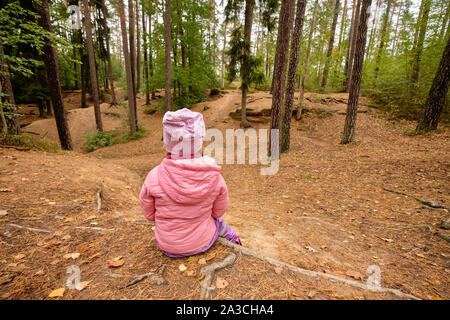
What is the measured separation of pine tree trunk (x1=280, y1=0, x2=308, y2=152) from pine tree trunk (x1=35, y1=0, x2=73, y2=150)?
29.9 ft

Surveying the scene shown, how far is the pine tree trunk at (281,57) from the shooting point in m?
7.29

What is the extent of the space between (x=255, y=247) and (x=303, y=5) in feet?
30.8

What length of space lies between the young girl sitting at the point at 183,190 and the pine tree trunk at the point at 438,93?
435 inches

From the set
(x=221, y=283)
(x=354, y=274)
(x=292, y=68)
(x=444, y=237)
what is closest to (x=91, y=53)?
(x=292, y=68)

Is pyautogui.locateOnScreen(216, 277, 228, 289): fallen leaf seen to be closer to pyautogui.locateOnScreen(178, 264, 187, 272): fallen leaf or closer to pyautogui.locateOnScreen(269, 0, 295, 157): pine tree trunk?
pyautogui.locateOnScreen(178, 264, 187, 272): fallen leaf

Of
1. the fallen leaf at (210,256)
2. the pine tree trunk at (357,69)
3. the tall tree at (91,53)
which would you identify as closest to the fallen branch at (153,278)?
the fallen leaf at (210,256)

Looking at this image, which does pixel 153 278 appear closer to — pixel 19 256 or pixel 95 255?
pixel 95 255

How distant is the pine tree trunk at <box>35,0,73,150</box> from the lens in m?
6.79

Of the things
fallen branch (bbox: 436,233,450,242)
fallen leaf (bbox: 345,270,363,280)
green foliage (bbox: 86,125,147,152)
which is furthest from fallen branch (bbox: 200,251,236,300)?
green foliage (bbox: 86,125,147,152)

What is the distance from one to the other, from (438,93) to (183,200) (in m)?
11.5

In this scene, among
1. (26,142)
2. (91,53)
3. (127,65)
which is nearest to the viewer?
(26,142)

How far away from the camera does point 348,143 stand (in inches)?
376

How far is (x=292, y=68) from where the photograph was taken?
8.33 meters
